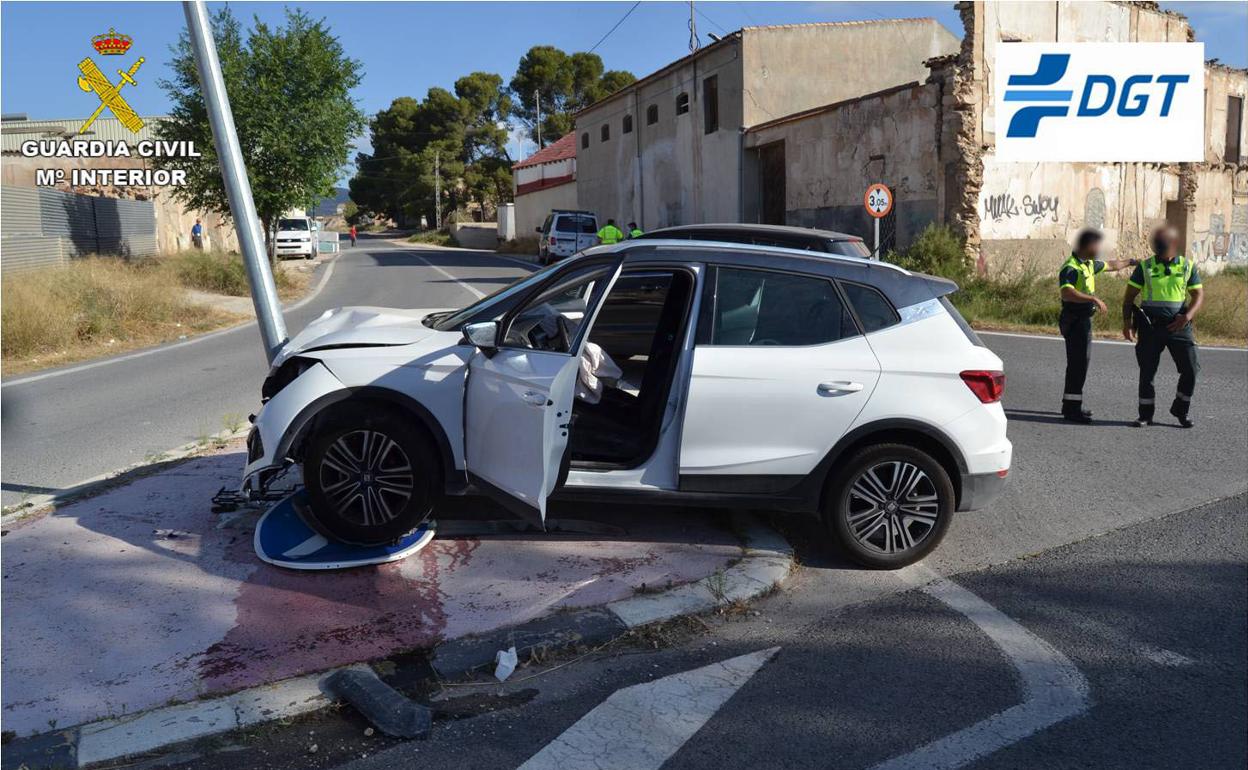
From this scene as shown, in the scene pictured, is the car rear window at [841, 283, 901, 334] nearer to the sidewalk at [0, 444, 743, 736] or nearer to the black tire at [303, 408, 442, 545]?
the sidewalk at [0, 444, 743, 736]

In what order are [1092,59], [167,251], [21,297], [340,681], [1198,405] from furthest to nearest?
[167,251], [1092,59], [21,297], [1198,405], [340,681]

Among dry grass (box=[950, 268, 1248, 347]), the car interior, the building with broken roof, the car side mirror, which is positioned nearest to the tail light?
the car interior

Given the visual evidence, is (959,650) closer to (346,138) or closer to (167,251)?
(346,138)

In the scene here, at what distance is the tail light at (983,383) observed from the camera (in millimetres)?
5285

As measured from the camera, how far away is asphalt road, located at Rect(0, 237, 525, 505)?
7.78 m

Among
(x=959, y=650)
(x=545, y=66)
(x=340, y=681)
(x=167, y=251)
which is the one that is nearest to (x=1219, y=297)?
(x=959, y=650)

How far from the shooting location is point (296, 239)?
42781mm

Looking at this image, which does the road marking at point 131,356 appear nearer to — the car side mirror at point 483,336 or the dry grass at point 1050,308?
the car side mirror at point 483,336

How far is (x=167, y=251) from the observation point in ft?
116

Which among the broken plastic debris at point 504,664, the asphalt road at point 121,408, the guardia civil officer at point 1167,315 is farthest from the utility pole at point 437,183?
the broken plastic debris at point 504,664

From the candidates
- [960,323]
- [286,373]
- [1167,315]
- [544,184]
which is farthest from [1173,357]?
[544,184]

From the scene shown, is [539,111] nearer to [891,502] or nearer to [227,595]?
[891,502]

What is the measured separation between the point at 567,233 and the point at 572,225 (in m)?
0.44

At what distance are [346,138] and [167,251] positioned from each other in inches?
456
